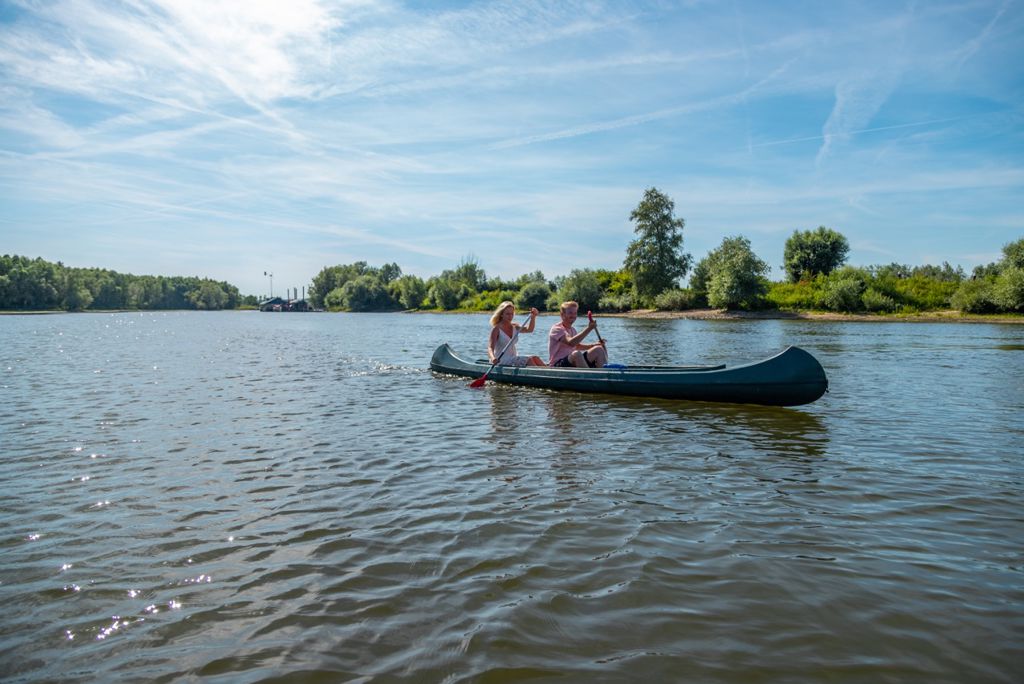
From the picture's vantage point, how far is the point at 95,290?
419ft

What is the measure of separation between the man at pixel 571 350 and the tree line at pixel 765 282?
4345 cm

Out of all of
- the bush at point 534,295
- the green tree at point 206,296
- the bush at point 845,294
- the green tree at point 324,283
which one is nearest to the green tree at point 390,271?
the green tree at point 324,283

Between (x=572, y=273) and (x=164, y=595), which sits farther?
(x=572, y=273)

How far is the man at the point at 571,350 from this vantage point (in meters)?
13.1

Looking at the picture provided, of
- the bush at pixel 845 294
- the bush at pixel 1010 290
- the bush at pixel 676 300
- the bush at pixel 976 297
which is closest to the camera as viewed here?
the bush at pixel 1010 290

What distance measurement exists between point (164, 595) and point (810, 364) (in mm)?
9574

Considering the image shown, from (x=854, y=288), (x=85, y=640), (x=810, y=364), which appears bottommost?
(x=85, y=640)

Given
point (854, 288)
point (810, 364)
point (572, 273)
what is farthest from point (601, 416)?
point (572, 273)

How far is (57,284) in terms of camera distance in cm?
10781

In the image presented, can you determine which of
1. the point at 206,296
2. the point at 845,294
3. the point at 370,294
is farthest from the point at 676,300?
the point at 206,296

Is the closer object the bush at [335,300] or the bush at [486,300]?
the bush at [486,300]

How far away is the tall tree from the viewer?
65.9m

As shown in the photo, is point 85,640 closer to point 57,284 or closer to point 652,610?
point 652,610

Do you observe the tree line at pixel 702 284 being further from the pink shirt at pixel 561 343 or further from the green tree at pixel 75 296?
the pink shirt at pixel 561 343
